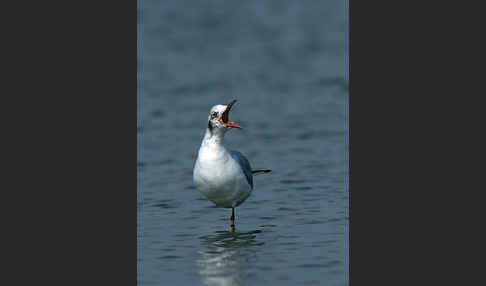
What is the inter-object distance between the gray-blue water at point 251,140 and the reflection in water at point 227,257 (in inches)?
0.7

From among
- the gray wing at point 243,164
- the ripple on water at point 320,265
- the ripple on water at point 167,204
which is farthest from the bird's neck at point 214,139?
the ripple on water at point 320,265

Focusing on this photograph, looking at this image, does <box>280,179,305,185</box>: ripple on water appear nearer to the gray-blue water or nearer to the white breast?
the gray-blue water

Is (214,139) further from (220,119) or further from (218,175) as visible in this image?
(218,175)

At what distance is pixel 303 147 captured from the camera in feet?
67.1

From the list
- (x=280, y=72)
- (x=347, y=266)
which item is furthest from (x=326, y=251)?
(x=280, y=72)

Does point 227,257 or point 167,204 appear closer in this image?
point 227,257

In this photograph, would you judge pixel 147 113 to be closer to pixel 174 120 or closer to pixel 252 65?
pixel 174 120

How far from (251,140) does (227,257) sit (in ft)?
27.4

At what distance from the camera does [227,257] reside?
12750 millimetres

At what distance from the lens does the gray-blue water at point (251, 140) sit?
41.4 feet

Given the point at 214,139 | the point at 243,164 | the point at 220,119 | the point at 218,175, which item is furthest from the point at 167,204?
the point at 220,119

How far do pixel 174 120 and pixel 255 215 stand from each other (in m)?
8.92

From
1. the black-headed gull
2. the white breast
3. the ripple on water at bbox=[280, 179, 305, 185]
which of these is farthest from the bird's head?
the ripple on water at bbox=[280, 179, 305, 185]

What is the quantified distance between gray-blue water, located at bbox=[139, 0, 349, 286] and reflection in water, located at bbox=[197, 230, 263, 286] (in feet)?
0.06
